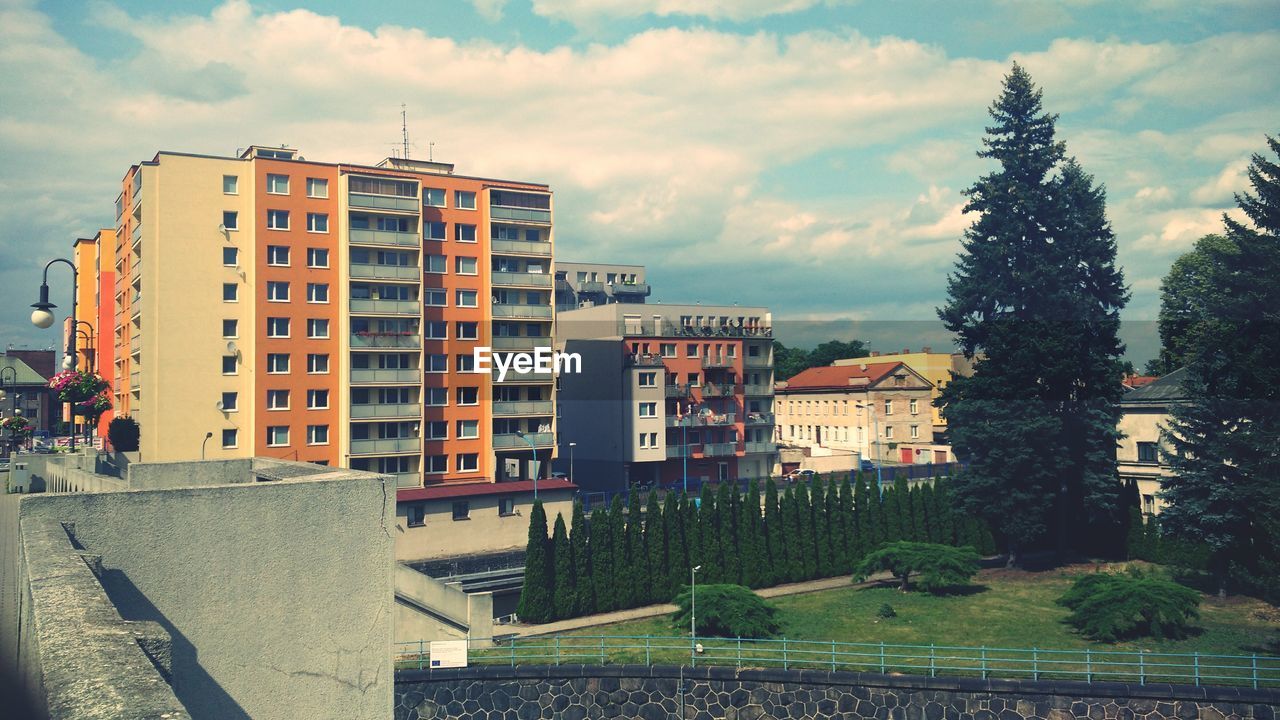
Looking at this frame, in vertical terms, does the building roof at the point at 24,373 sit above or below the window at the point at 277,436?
above

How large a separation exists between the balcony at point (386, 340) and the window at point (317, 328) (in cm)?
210

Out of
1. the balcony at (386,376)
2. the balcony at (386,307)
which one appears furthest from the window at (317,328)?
the balcony at (386,376)

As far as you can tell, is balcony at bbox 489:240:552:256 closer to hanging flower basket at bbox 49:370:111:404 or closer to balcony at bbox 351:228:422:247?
balcony at bbox 351:228:422:247

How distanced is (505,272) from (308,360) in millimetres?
14524

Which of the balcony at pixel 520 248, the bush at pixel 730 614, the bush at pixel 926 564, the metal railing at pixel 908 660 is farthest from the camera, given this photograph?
the balcony at pixel 520 248

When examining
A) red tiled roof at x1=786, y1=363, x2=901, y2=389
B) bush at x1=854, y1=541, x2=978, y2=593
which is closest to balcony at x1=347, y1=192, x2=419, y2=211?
bush at x1=854, y1=541, x2=978, y2=593

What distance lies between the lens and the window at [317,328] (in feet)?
184

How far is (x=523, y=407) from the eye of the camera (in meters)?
61.2

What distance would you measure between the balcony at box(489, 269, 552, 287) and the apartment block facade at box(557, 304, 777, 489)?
1196 cm

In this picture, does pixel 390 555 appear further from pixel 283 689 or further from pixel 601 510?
pixel 601 510

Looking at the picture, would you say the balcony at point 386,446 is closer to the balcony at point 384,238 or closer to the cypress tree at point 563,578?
the balcony at point 384,238

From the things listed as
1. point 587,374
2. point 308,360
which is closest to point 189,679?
point 308,360

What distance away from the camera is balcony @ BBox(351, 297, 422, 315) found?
5625cm

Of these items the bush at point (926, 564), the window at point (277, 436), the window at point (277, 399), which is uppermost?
the window at point (277, 399)
